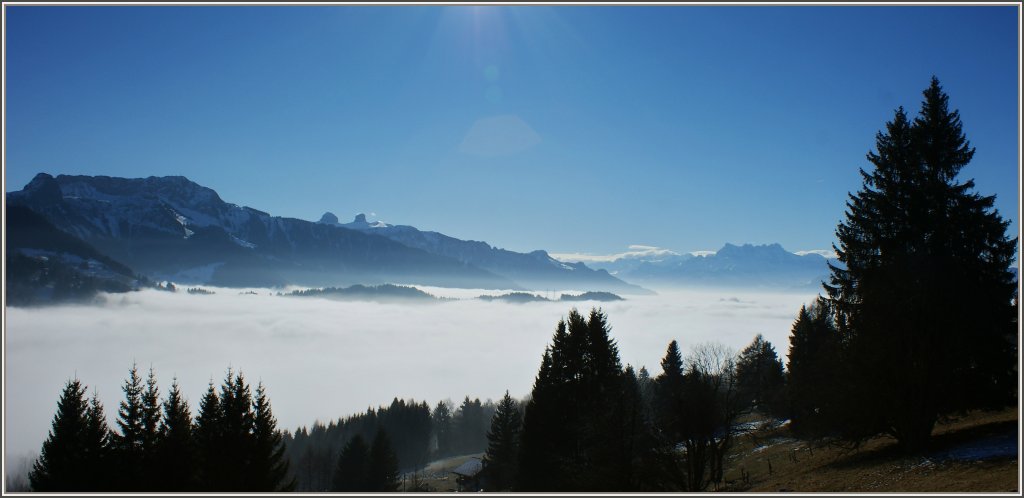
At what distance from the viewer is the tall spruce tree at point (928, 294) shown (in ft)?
68.7

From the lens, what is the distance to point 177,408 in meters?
30.9

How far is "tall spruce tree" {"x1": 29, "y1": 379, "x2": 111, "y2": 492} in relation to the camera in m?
28.5

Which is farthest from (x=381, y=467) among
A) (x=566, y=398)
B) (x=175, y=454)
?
(x=566, y=398)

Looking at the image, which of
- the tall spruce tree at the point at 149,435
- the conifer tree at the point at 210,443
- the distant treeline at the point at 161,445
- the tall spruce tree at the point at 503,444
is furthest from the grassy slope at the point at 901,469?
the tall spruce tree at the point at 149,435

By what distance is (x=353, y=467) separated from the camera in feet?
204

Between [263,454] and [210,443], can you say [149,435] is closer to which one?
[210,443]

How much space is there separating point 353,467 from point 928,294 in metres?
59.9

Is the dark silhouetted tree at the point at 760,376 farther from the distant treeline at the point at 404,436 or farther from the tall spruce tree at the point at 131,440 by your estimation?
the distant treeline at the point at 404,436

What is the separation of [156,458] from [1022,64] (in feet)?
131

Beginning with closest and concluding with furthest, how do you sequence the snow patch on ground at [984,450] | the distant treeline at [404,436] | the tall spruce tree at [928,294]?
the snow patch on ground at [984,450]
the tall spruce tree at [928,294]
the distant treeline at [404,436]

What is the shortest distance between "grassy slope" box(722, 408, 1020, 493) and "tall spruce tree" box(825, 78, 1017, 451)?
53.1 inches

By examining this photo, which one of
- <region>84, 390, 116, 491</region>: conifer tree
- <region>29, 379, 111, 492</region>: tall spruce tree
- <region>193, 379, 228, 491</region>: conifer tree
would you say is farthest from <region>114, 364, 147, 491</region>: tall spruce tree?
<region>193, 379, 228, 491</region>: conifer tree

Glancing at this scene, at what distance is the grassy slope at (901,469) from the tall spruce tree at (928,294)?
1.35 metres

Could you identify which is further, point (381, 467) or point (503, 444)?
point (381, 467)
